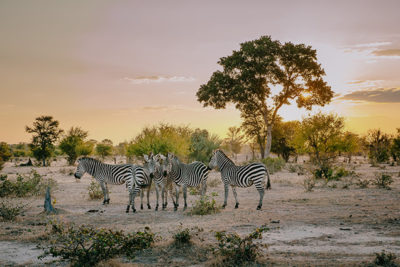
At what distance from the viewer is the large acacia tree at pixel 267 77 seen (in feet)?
108

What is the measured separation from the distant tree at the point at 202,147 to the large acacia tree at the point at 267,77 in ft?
24.5

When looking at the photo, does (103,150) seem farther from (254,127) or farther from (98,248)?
(98,248)

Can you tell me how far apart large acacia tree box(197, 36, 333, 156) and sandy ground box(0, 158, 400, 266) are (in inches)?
674

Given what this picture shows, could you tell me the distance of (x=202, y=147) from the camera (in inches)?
1086

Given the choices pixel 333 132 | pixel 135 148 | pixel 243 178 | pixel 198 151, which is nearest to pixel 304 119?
pixel 333 132

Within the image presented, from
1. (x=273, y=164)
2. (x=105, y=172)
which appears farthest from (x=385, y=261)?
(x=273, y=164)

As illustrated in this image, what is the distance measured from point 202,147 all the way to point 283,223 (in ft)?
56.2

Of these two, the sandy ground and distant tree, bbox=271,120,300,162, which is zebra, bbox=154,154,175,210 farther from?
distant tree, bbox=271,120,300,162

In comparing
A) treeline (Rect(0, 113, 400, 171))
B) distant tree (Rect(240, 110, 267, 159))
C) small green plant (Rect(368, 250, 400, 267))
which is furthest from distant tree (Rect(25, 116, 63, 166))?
small green plant (Rect(368, 250, 400, 267))

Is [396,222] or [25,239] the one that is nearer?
[25,239]

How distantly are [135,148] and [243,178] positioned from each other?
878 cm

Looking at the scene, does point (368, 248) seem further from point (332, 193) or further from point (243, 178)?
point (332, 193)

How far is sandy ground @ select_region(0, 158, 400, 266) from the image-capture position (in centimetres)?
768

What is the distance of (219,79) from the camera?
114 feet
